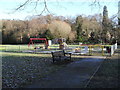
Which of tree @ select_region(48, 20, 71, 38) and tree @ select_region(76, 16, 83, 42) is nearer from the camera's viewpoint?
tree @ select_region(48, 20, 71, 38)

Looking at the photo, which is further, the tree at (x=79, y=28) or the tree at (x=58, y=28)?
the tree at (x=79, y=28)

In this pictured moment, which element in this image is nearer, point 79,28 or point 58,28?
point 58,28

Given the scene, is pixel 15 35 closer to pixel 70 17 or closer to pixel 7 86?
pixel 70 17

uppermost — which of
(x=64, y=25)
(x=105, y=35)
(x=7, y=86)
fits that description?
(x=64, y=25)

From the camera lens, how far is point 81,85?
6.00 m

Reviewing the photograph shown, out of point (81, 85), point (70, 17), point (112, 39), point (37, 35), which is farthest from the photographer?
point (70, 17)

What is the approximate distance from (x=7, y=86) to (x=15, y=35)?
49.5 metres

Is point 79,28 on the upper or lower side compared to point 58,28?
upper

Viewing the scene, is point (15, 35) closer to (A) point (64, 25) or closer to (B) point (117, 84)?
(A) point (64, 25)

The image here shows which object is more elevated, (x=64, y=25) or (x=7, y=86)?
(x=64, y=25)

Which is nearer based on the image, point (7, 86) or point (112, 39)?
point (7, 86)

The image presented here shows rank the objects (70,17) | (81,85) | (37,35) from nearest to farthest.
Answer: (81,85) → (37,35) → (70,17)

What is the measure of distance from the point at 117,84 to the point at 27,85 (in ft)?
10.4

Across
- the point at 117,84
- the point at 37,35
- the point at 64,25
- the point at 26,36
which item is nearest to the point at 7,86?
the point at 117,84
